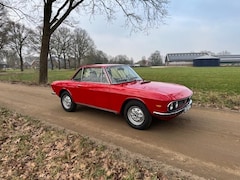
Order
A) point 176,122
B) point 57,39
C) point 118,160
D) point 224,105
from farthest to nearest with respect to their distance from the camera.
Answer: point 57,39, point 224,105, point 176,122, point 118,160

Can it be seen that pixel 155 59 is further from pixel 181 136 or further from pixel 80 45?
pixel 181 136

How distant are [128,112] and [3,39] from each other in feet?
129

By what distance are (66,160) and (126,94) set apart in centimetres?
203

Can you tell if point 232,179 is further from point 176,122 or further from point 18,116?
point 18,116

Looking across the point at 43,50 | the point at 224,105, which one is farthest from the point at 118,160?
the point at 43,50

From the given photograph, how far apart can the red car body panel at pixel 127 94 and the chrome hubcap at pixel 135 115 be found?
26 cm

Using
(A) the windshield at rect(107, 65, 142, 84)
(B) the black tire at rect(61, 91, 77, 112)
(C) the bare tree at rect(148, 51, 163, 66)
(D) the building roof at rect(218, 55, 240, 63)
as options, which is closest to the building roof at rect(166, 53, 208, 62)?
(C) the bare tree at rect(148, 51, 163, 66)

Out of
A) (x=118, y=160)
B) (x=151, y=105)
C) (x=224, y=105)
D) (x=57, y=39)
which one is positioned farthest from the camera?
(x=57, y=39)

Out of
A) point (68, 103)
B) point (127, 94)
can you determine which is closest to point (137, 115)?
point (127, 94)

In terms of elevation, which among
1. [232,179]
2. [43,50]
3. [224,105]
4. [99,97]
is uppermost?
[43,50]

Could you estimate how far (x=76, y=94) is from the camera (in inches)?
255

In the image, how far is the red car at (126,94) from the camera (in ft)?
15.3

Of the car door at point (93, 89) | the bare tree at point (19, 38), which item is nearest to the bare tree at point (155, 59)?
the bare tree at point (19, 38)

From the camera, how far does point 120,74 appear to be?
594 cm
